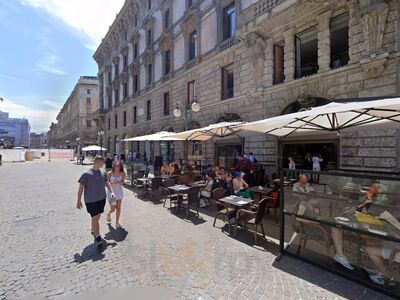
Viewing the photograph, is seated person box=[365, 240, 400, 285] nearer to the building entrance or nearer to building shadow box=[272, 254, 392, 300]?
building shadow box=[272, 254, 392, 300]

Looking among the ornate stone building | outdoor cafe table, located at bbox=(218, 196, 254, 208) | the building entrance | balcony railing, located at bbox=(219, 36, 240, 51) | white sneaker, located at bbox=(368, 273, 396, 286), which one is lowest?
white sneaker, located at bbox=(368, 273, 396, 286)

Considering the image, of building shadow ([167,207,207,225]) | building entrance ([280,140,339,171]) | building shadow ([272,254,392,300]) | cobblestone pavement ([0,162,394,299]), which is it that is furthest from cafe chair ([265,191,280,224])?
building entrance ([280,140,339,171])

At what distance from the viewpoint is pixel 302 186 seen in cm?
443

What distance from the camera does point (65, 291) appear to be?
3.48 m

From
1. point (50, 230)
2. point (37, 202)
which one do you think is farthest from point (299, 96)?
point (37, 202)

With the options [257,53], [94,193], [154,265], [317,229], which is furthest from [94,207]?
[257,53]

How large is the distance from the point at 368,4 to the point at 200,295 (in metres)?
10.3

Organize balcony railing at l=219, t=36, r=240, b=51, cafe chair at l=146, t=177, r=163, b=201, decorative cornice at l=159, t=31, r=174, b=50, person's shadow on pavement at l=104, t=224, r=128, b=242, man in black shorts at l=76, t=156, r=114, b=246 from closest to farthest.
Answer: man in black shorts at l=76, t=156, r=114, b=246 → person's shadow on pavement at l=104, t=224, r=128, b=242 → cafe chair at l=146, t=177, r=163, b=201 → balcony railing at l=219, t=36, r=240, b=51 → decorative cornice at l=159, t=31, r=174, b=50

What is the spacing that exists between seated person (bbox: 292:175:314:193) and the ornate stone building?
254 cm

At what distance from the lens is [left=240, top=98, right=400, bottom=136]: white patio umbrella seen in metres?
4.11

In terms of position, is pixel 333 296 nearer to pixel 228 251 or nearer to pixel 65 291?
pixel 228 251

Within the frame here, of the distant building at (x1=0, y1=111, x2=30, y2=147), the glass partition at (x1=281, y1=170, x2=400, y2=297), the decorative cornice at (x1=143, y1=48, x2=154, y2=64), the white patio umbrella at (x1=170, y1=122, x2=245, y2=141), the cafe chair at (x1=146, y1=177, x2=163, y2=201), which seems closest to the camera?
the glass partition at (x1=281, y1=170, x2=400, y2=297)

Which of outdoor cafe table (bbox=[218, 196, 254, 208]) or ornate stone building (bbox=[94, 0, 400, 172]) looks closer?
outdoor cafe table (bbox=[218, 196, 254, 208])

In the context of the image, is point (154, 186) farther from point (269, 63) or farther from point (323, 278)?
point (269, 63)
